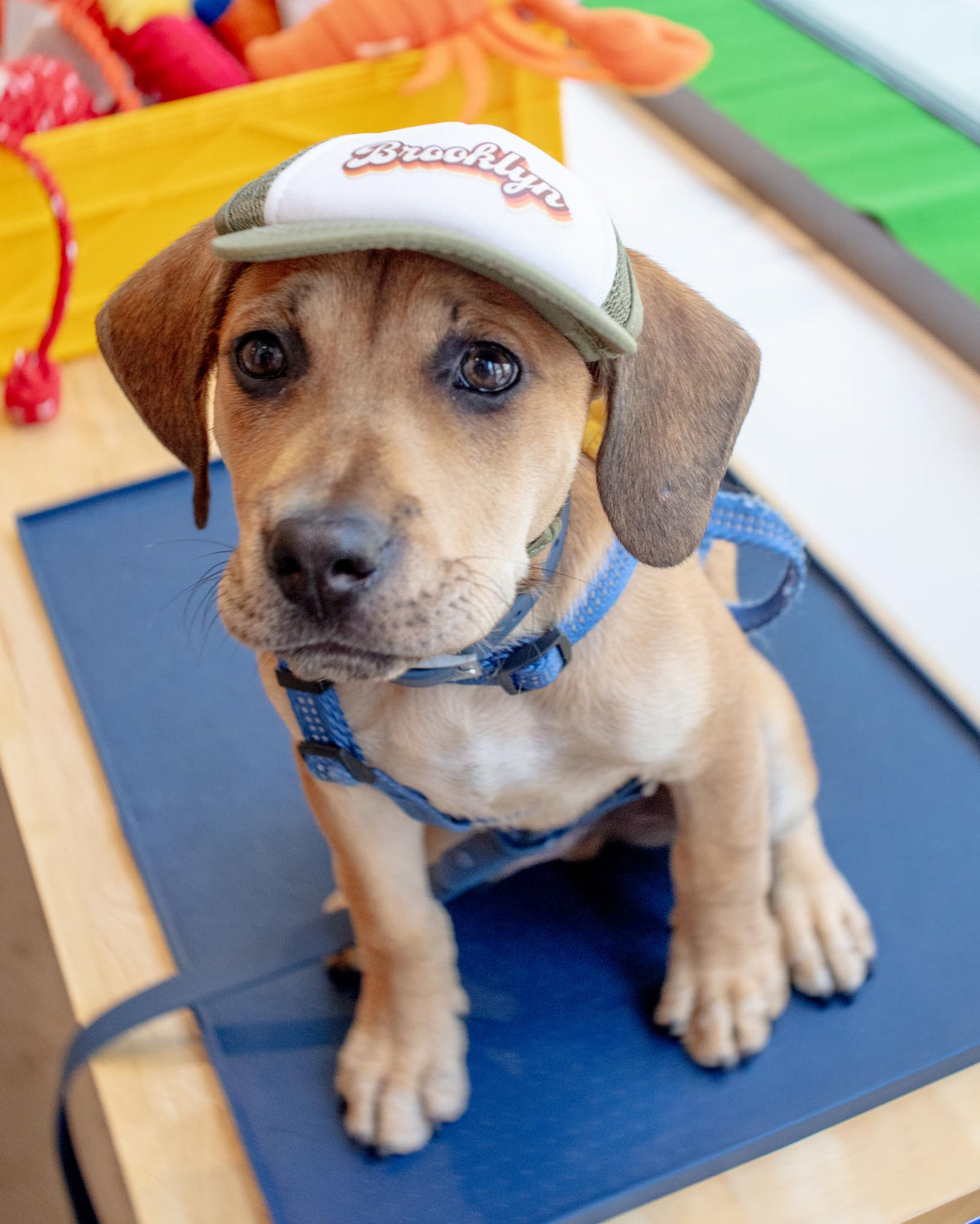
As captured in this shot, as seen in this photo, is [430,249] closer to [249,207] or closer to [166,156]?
[249,207]

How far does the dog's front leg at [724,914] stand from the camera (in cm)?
146

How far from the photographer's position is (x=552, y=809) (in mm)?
1464

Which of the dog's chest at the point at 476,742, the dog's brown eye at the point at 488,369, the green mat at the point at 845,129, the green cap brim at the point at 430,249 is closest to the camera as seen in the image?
the green cap brim at the point at 430,249

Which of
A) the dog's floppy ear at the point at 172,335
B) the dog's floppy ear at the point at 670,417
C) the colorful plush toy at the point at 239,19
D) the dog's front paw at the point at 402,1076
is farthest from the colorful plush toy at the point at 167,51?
the dog's front paw at the point at 402,1076

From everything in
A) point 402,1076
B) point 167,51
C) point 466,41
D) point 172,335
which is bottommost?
point 402,1076

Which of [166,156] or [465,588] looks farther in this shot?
[166,156]

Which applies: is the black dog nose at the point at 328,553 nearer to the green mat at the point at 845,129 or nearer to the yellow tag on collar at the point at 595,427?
the yellow tag on collar at the point at 595,427

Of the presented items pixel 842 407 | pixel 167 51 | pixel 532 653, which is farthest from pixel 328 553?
pixel 167 51

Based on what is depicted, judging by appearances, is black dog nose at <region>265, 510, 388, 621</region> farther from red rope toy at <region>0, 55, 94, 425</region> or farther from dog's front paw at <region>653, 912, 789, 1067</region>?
red rope toy at <region>0, 55, 94, 425</region>

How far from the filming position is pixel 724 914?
1548mm

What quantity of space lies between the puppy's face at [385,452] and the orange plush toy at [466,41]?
1.61 meters

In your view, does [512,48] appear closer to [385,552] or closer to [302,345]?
[302,345]

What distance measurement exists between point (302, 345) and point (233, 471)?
150 mm

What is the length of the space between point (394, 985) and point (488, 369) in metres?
0.84
